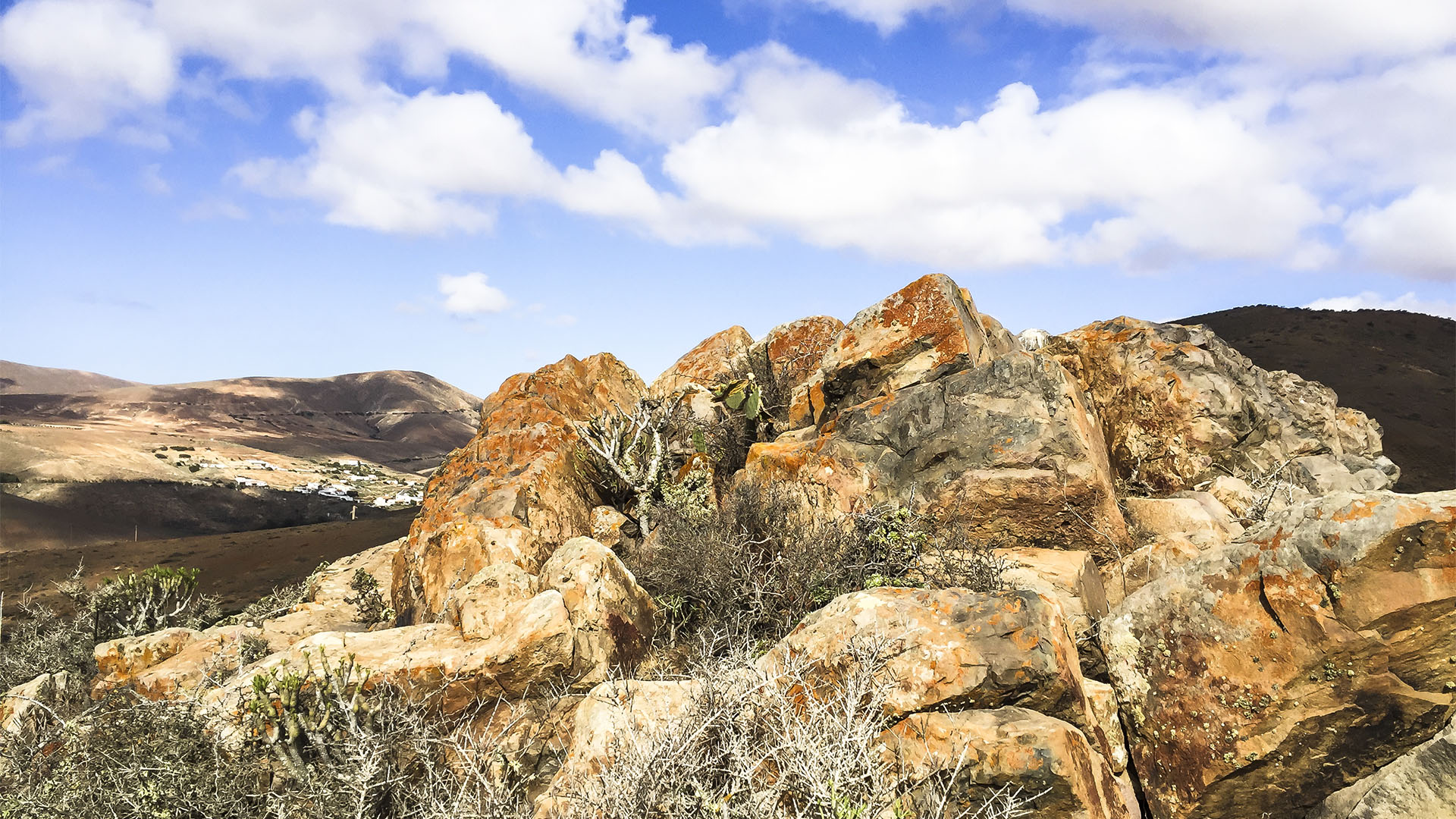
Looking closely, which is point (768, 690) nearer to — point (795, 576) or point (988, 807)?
point (988, 807)

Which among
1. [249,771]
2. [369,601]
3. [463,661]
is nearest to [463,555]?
[463,661]

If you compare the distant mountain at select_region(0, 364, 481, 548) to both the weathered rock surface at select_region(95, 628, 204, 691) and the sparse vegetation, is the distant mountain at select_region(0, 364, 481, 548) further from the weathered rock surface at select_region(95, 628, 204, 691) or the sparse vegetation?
the weathered rock surface at select_region(95, 628, 204, 691)

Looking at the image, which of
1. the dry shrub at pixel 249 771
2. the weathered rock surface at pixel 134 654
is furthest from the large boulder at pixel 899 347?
the weathered rock surface at pixel 134 654

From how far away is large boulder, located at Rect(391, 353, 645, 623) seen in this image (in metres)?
7.38

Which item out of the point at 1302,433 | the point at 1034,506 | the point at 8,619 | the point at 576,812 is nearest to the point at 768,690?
the point at 576,812

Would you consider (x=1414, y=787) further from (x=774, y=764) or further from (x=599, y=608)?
(x=599, y=608)

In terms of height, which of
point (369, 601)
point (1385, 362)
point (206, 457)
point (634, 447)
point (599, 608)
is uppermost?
point (1385, 362)

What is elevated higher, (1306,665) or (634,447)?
(634,447)

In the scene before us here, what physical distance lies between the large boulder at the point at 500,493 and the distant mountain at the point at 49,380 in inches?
8089

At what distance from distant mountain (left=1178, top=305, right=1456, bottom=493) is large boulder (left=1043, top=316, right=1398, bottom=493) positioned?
31.9 metres

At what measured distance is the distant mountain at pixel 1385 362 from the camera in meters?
38.2

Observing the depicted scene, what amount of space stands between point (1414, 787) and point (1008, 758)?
6.24 feet

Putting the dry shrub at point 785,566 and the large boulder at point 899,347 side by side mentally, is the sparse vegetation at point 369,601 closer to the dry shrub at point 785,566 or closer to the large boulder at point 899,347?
the dry shrub at point 785,566

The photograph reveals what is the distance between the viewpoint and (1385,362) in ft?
181
